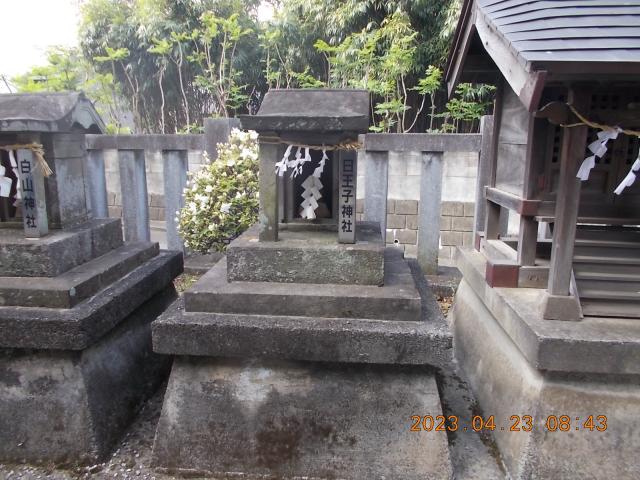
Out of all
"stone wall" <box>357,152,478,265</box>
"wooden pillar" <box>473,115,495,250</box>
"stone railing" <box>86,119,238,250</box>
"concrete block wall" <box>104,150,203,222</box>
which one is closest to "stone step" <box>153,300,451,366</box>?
"wooden pillar" <box>473,115,495,250</box>

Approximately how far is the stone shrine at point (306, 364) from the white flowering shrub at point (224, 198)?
2396mm

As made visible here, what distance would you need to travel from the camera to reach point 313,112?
8.93 ft

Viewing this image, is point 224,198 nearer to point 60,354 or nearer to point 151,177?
point 151,177

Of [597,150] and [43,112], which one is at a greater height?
[43,112]

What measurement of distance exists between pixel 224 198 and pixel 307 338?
2994 millimetres

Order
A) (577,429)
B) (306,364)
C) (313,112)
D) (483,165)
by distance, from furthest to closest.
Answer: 1. (483,165)
2. (313,112)
3. (306,364)
4. (577,429)

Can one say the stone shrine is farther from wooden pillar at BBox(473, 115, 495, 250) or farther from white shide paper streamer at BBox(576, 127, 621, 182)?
wooden pillar at BBox(473, 115, 495, 250)

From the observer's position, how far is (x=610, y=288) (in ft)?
9.16

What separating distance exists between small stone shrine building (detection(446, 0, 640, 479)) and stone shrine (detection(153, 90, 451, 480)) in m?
0.53

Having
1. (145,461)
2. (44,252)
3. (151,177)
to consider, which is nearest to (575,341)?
(145,461)

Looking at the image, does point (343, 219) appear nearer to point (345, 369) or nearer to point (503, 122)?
point (345, 369)

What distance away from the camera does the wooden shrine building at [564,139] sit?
88.2 inches

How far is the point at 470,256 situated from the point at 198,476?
8.56ft
